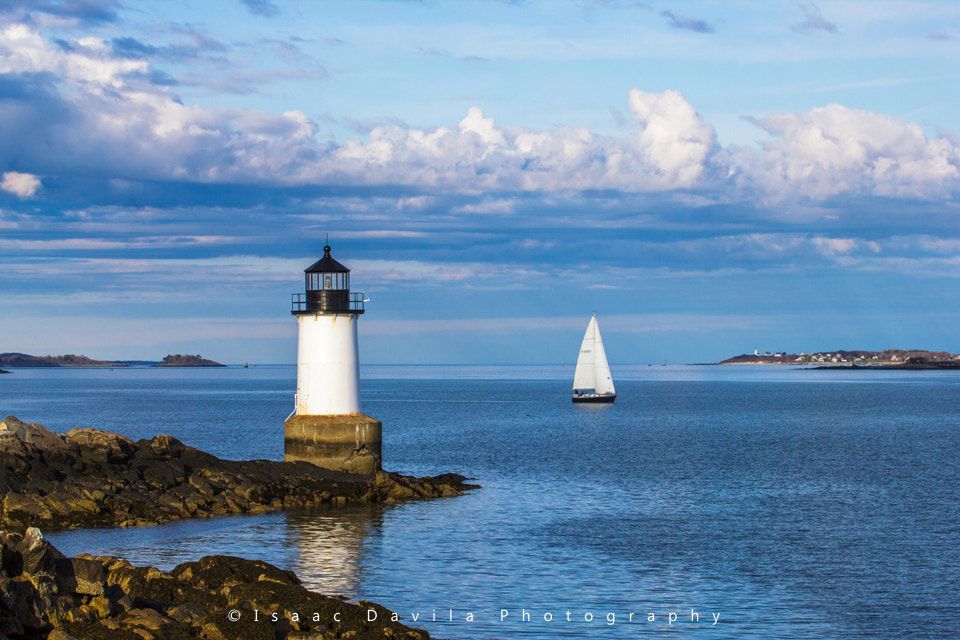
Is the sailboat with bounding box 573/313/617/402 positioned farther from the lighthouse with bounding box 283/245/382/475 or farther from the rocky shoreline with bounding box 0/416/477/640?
the rocky shoreline with bounding box 0/416/477/640

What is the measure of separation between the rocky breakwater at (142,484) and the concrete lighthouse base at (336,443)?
0.50 meters

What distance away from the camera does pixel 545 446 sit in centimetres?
4984

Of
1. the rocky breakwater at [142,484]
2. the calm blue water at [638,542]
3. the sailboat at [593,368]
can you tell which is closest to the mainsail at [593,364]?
the sailboat at [593,368]

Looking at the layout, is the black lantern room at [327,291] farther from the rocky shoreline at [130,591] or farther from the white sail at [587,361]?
the white sail at [587,361]

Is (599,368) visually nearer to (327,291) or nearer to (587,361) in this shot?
(587,361)

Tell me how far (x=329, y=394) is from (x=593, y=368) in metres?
55.1

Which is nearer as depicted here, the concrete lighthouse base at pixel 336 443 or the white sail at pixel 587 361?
the concrete lighthouse base at pixel 336 443

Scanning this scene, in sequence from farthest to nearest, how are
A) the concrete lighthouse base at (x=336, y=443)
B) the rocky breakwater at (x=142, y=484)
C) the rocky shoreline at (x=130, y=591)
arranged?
the concrete lighthouse base at (x=336, y=443) → the rocky breakwater at (x=142, y=484) → the rocky shoreline at (x=130, y=591)

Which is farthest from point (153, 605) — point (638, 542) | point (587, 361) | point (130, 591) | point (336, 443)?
point (587, 361)

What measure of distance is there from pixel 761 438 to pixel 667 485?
23.2 metres

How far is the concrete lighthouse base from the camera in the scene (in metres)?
30.0

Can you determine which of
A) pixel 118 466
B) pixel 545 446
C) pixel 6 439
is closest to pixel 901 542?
pixel 118 466

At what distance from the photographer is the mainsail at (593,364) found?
81.0 metres

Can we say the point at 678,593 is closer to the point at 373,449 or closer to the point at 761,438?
the point at 373,449
